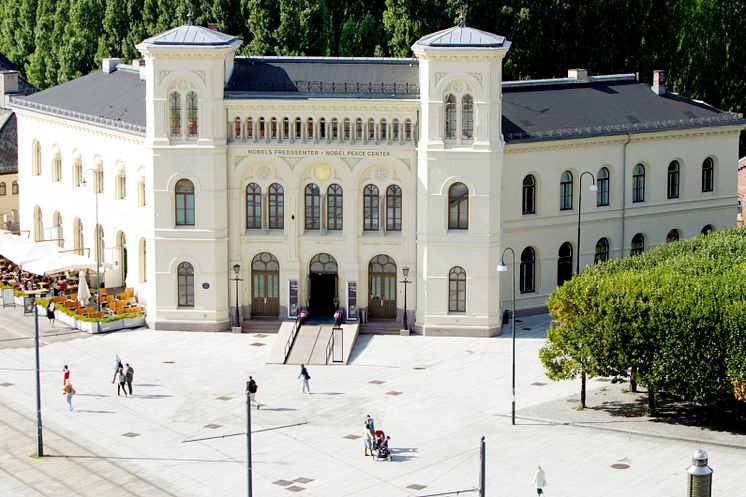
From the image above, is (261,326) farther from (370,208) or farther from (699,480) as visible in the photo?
(699,480)

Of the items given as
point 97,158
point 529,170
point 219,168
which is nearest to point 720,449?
point 529,170

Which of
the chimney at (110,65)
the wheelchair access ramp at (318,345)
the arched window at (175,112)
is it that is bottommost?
the wheelchair access ramp at (318,345)

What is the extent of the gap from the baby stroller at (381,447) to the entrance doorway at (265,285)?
2351cm

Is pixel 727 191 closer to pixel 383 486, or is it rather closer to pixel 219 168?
pixel 219 168

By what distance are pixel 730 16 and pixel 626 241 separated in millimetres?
35329

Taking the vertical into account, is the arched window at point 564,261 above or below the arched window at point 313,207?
below

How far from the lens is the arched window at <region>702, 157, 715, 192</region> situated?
343 feet

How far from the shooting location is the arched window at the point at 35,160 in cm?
11250

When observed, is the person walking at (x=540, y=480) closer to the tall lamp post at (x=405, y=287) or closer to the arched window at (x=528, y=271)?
the tall lamp post at (x=405, y=287)

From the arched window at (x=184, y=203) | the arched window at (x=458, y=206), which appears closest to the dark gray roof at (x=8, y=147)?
the arched window at (x=184, y=203)

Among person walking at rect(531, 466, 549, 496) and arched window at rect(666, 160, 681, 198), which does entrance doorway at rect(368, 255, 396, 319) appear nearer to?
arched window at rect(666, 160, 681, 198)

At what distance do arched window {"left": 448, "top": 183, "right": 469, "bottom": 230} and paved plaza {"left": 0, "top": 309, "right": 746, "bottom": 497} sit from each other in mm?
6300

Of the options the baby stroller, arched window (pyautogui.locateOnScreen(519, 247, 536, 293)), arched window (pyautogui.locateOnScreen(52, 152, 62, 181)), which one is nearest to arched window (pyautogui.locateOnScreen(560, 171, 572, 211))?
arched window (pyautogui.locateOnScreen(519, 247, 536, 293))

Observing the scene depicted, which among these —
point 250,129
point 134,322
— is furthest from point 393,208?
point 134,322
